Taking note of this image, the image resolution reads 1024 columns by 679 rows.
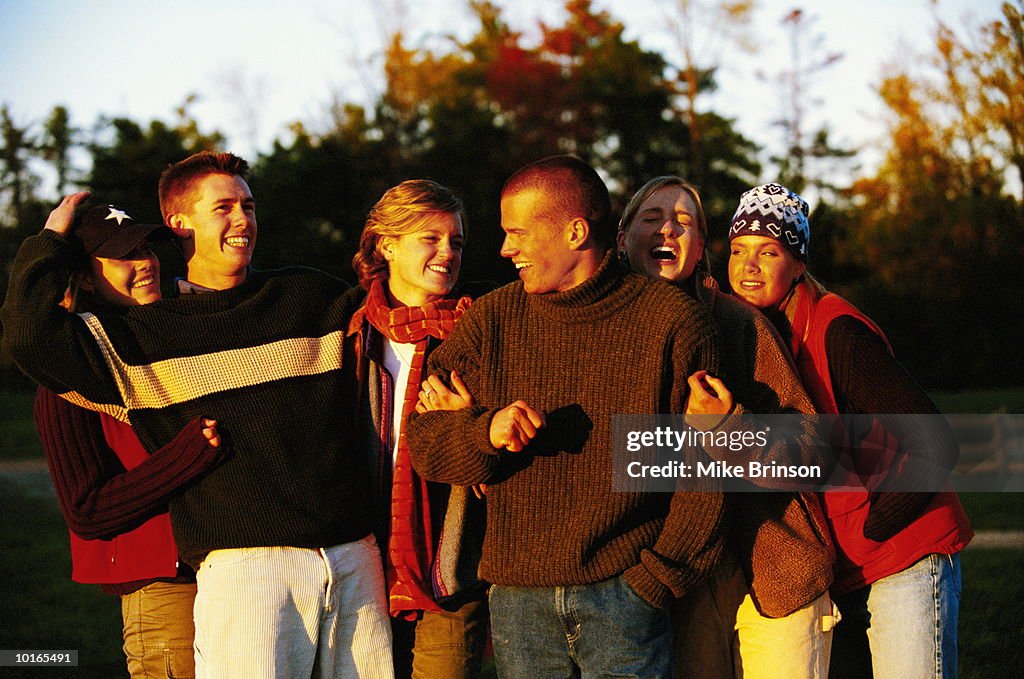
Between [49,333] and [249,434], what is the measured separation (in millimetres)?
629

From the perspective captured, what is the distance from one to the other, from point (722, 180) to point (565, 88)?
381 cm

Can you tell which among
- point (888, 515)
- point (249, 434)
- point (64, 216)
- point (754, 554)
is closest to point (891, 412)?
point (888, 515)

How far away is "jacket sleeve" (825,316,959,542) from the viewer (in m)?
3.16

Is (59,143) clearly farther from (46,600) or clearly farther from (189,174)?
(189,174)

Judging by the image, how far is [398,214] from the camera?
11.3 feet

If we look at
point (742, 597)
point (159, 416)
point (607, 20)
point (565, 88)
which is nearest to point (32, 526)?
point (159, 416)

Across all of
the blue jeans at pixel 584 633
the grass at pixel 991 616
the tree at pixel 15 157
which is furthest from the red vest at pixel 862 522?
the tree at pixel 15 157

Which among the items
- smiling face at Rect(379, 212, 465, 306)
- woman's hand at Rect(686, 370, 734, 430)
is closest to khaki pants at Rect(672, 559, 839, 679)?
woman's hand at Rect(686, 370, 734, 430)

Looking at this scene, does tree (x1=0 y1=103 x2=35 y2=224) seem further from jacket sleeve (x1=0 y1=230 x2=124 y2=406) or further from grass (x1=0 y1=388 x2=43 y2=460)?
jacket sleeve (x1=0 y1=230 x2=124 y2=406)

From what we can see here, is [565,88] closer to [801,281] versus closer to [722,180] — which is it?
[722,180]

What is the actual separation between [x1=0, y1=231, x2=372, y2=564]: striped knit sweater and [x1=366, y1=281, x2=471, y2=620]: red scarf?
13 centimetres

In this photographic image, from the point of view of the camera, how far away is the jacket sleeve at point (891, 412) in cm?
316

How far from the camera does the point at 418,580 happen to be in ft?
10.5

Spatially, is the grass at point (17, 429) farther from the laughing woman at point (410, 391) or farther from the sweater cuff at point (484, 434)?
the sweater cuff at point (484, 434)
